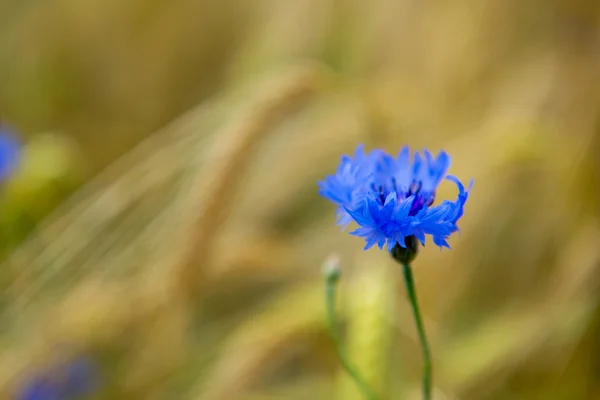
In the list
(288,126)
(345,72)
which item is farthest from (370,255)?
(345,72)

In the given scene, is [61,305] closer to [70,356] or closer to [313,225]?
[70,356]

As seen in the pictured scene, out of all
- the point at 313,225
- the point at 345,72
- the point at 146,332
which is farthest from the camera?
Result: the point at 345,72

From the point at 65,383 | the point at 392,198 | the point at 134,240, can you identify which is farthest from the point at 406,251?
the point at 65,383

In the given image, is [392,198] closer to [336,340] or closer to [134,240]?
[336,340]

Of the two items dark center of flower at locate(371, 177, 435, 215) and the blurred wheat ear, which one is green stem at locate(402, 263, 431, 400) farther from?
the blurred wheat ear

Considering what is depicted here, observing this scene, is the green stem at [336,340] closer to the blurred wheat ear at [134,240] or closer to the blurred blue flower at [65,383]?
the blurred wheat ear at [134,240]

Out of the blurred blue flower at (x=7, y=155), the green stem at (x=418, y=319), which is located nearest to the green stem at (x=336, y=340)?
the green stem at (x=418, y=319)
